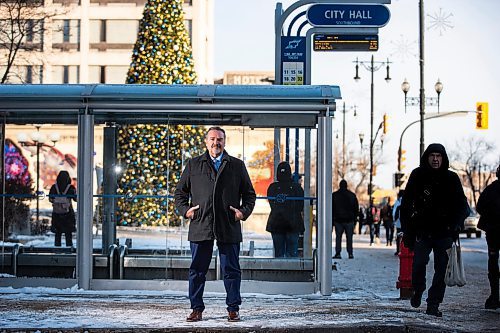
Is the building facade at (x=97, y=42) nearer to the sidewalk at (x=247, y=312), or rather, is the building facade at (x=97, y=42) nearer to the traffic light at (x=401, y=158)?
the traffic light at (x=401, y=158)

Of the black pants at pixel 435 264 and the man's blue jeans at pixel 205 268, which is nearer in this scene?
the man's blue jeans at pixel 205 268

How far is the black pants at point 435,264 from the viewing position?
415 inches

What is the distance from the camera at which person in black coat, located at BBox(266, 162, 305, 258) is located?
44.2 ft

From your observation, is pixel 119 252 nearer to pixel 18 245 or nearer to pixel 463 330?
pixel 18 245

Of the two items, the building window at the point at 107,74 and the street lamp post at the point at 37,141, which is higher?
the building window at the point at 107,74

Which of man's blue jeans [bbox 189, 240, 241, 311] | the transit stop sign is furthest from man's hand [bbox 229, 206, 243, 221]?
the transit stop sign

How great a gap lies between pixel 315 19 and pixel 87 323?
30.9 ft

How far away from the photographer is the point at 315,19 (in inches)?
684

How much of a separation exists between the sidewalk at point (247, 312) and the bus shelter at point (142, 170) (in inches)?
23.8

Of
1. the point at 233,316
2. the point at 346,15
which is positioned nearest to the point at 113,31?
the point at 346,15

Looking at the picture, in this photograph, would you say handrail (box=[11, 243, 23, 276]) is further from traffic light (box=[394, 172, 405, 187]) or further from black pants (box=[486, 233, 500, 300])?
traffic light (box=[394, 172, 405, 187])

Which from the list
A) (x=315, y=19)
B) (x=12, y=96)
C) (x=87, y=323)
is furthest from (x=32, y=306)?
(x=315, y=19)

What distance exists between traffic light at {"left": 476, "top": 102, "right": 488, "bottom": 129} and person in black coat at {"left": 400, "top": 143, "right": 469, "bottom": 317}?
28.5 meters

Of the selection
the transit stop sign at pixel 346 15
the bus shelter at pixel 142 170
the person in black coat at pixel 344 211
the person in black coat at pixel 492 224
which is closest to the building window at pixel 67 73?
the person in black coat at pixel 344 211
